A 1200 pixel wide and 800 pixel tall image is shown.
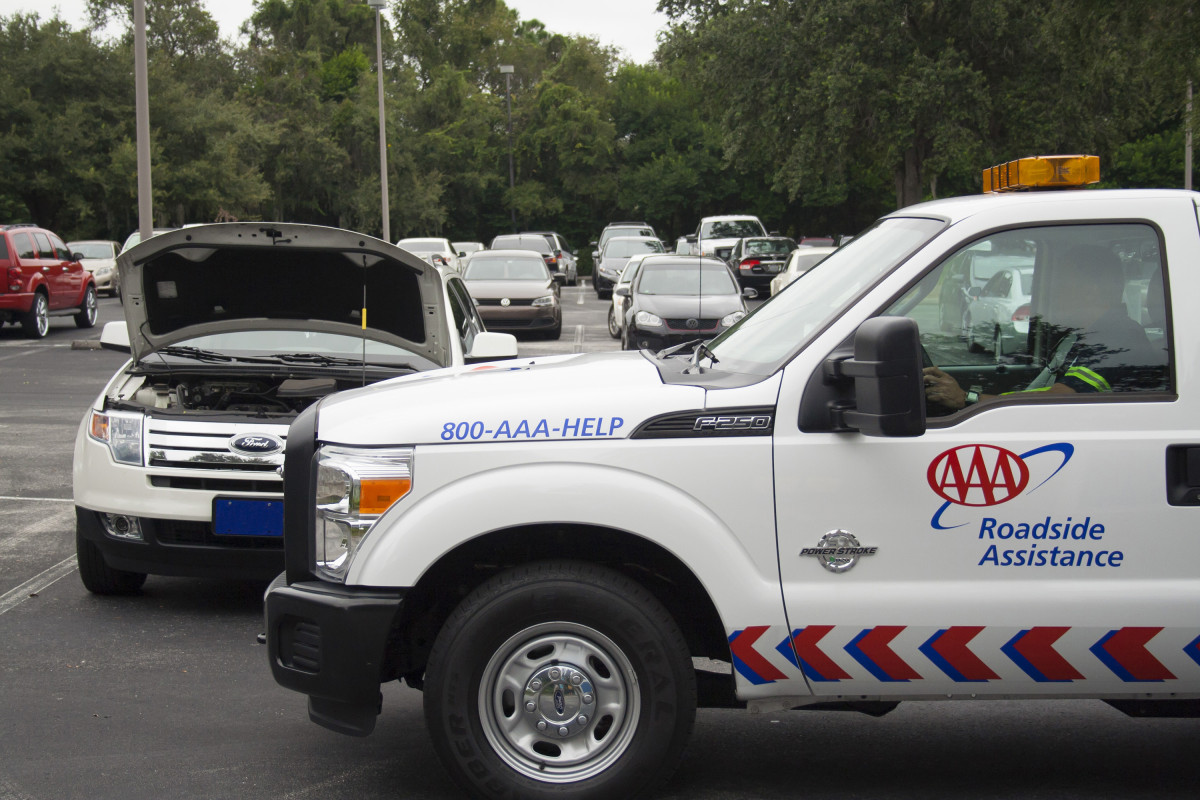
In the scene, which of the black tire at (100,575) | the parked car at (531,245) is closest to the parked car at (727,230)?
the parked car at (531,245)

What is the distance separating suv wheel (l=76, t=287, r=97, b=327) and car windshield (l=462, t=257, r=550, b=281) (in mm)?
7697

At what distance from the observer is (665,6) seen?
35094mm

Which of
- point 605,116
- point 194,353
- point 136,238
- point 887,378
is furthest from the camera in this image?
point 605,116

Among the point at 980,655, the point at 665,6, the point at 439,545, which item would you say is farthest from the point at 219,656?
the point at 665,6

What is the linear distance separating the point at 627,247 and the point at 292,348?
2757cm

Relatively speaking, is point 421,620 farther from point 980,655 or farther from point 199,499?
point 199,499

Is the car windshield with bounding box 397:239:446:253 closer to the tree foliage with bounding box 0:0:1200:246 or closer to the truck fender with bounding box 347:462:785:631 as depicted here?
the tree foliage with bounding box 0:0:1200:246

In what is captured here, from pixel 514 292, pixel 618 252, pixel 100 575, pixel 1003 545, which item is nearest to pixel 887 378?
pixel 1003 545

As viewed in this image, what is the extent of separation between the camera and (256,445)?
5996 millimetres

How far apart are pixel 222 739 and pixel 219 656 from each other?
1072mm

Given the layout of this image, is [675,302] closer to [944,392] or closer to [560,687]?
[944,392]

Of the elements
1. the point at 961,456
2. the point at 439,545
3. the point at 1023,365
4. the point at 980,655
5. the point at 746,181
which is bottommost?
the point at 980,655

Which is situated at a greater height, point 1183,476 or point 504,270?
point 504,270

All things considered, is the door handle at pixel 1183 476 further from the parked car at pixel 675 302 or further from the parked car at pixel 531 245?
the parked car at pixel 531 245
